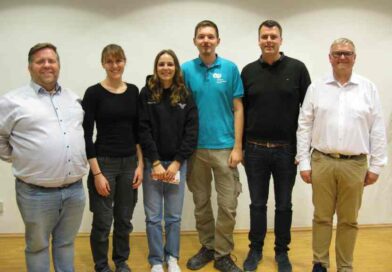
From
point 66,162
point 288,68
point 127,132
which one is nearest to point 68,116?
point 66,162

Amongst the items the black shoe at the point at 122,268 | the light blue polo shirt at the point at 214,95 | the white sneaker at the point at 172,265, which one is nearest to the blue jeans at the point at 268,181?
the light blue polo shirt at the point at 214,95

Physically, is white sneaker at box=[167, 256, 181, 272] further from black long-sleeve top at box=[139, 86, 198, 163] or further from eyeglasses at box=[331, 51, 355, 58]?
eyeglasses at box=[331, 51, 355, 58]

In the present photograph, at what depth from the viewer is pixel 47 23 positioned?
11.3ft

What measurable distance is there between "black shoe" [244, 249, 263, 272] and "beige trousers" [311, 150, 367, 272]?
0.43 metres

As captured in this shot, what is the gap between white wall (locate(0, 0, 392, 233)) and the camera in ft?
11.3

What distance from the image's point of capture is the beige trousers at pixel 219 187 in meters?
2.78

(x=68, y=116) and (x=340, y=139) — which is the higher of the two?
(x=68, y=116)

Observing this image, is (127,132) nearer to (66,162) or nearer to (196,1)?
(66,162)

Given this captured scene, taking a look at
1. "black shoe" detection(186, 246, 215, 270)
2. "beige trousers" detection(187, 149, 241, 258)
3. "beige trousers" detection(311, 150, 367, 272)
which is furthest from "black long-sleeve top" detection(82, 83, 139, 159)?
"beige trousers" detection(311, 150, 367, 272)

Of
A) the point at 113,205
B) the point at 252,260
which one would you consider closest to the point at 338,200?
the point at 252,260

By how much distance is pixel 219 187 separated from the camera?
285 cm

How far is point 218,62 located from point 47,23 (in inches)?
66.8

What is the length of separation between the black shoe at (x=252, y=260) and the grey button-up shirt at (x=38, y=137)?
1.51 metres

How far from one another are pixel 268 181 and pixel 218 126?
55cm
